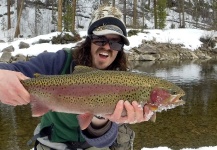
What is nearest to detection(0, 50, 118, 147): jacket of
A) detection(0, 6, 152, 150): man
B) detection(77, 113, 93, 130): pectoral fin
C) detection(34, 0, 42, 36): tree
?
detection(0, 6, 152, 150): man

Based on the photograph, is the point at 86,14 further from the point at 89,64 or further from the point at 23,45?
the point at 89,64

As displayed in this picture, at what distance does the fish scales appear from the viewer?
2660 mm

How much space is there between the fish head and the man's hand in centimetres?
7

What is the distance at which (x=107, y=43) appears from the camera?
3074 millimetres

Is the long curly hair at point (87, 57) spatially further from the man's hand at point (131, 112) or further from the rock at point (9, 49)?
the rock at point (9, 49)

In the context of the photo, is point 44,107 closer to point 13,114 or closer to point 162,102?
point 162,102

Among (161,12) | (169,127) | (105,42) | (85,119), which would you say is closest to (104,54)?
(105,42)

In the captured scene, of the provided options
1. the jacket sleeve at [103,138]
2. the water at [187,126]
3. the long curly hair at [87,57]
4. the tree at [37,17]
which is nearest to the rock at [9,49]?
the tree at [37,17]

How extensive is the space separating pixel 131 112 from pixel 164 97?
1.05ft

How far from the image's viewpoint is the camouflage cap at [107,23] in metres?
3.06

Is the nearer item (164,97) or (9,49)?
(164,97)

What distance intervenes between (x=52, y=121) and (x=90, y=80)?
733 mm

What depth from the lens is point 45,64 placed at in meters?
3.20

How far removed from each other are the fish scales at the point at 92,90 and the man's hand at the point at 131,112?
0.05 m
